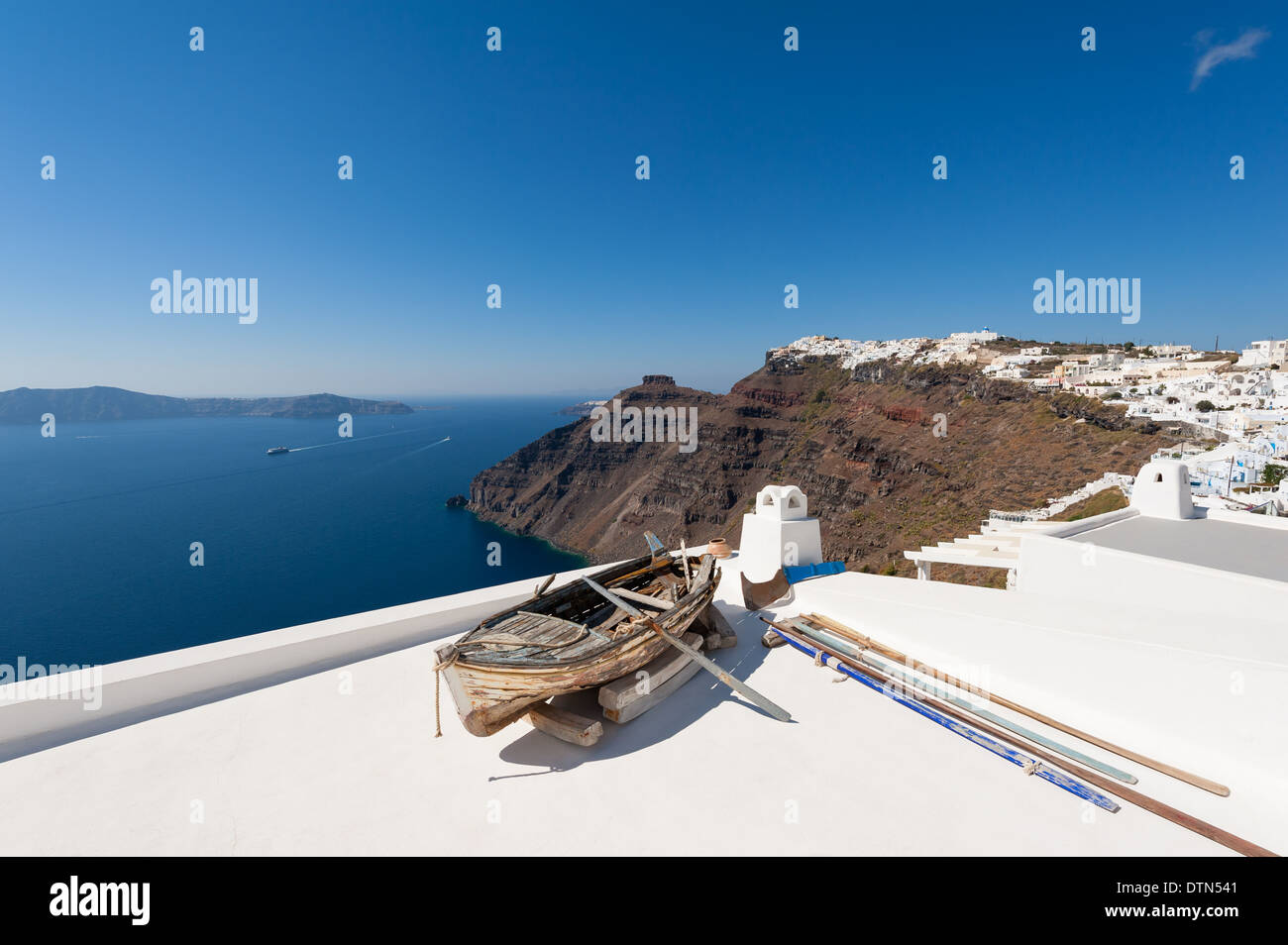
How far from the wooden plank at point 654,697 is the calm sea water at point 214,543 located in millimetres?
43741

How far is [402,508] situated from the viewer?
6919 cm

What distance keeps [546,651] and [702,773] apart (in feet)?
3.81

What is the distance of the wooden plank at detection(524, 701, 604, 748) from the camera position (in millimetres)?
3066

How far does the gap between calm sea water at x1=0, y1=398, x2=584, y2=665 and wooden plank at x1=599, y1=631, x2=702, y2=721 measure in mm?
43749

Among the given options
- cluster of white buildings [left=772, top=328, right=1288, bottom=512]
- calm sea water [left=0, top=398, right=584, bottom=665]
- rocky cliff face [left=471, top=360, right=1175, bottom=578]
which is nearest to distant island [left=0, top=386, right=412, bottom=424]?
calm sea water [left=0, top=398, right=584, bottom=665]

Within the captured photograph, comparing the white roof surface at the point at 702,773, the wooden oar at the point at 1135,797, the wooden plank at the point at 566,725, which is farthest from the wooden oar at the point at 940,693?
the wooden plank at the point at 566,725

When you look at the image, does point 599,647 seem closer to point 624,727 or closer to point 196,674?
point 624,727

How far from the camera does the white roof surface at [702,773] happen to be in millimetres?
2441

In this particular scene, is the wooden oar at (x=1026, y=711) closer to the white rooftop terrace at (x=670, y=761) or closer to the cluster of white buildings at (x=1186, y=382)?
the white rooftop terrace at (x=670, y=761)

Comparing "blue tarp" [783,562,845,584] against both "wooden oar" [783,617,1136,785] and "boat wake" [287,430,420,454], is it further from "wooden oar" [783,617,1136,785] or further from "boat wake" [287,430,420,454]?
"boat wake" [287,430,420,454]

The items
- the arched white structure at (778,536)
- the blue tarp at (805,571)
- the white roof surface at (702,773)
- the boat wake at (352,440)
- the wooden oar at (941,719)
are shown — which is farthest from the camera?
the boat wake at (352,440)

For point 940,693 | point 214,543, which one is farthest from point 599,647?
point 214,543

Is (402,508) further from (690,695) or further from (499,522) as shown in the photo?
(690,695)

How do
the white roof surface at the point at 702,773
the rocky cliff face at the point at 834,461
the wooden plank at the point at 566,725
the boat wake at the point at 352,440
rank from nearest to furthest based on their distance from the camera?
the white roof surface at the point at 702,773 < the wooden plank at the point at 566,725 < the rocky cliff face at the point at 834,461 < the boat wake at the point at 352,440
